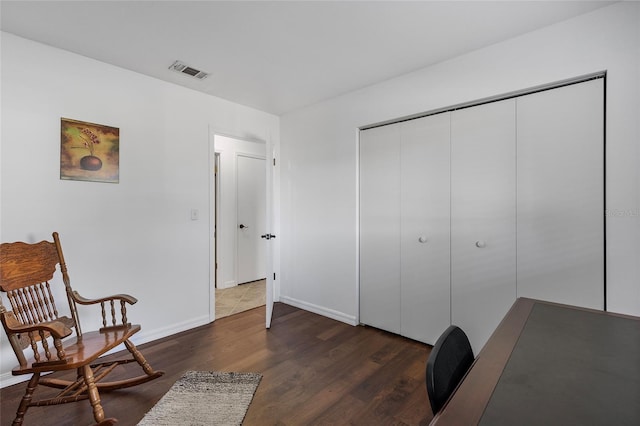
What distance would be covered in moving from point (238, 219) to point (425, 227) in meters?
3.02

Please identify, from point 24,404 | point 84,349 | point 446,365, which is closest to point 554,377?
point 446,365

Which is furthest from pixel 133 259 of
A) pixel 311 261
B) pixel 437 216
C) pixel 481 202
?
pixel 481 202

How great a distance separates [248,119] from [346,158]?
4.43ft

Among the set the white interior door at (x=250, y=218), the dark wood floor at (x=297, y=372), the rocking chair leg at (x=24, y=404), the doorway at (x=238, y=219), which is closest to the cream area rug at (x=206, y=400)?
the dark wood floor at (x=297, y=372)

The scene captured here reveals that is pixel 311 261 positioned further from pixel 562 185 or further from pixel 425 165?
Result: pixel 562 185

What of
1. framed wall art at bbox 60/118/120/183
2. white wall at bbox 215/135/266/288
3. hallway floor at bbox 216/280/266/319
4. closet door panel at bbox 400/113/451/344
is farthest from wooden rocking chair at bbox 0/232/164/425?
white wall at bbox 215/135/266/288

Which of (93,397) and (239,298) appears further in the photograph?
(239,298)

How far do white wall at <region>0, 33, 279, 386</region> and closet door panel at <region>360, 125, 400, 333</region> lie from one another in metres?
1.65

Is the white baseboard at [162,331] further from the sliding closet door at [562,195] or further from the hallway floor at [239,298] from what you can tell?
the sliding closet door at [562,195]

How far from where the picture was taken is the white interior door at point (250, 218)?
184 inches

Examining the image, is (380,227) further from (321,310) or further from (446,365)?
(446,365)

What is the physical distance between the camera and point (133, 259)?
2.65 meters

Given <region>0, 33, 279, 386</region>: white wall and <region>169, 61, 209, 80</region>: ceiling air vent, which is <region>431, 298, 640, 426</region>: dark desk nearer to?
<region>0, 33, 279, 386</region>: white wall

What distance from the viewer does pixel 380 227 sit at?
2.95 meters
